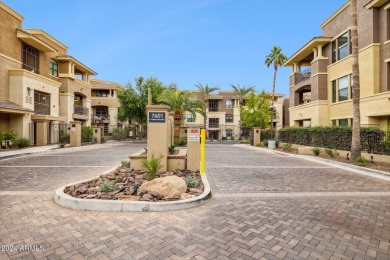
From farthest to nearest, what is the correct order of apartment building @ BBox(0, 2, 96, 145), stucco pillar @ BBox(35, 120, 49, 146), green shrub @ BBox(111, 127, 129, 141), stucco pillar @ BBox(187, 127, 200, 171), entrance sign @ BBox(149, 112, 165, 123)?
green shrub @ BBox(111, 127, 129, 141), stucco pillar @ BBox(35, 120, 49, 146), apartment building @ BBox(0, 2, 96, 145), stucco pillar @ BBox(187, 127, 200, 171), entrance sign @ BBox(149, 112, 165, 123)

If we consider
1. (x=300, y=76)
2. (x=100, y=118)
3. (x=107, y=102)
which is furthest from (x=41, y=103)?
(x=300, y=76)

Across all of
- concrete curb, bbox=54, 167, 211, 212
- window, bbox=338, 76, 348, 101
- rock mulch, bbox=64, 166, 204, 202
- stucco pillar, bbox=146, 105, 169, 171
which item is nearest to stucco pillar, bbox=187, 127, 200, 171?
stucco pillar, bbox=146, 105, 169, 171

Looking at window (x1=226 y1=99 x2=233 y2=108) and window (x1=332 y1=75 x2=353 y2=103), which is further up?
window (x1=226 y1=99 x2=233 y2=108)

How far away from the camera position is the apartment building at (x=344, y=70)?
16.2m

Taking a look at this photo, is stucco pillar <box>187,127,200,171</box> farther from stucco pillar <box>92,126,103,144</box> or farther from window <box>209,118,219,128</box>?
window <box>209,118,219,128</box>

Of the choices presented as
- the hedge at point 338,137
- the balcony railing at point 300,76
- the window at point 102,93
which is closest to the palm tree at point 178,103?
Result: the hedge at point 338,137

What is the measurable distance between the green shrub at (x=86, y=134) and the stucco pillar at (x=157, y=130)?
2372cm

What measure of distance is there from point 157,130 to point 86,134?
80.1ft

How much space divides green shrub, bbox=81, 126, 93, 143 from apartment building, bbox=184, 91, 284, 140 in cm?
2543

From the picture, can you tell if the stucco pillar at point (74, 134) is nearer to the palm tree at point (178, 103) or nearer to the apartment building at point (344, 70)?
the palm tree at point (178, 103)

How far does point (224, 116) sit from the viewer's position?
2106 inches

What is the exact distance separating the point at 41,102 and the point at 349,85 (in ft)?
106

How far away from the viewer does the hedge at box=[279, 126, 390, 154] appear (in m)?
12.4

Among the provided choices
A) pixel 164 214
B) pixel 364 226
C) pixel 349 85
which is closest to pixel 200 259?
pixel 164 214
